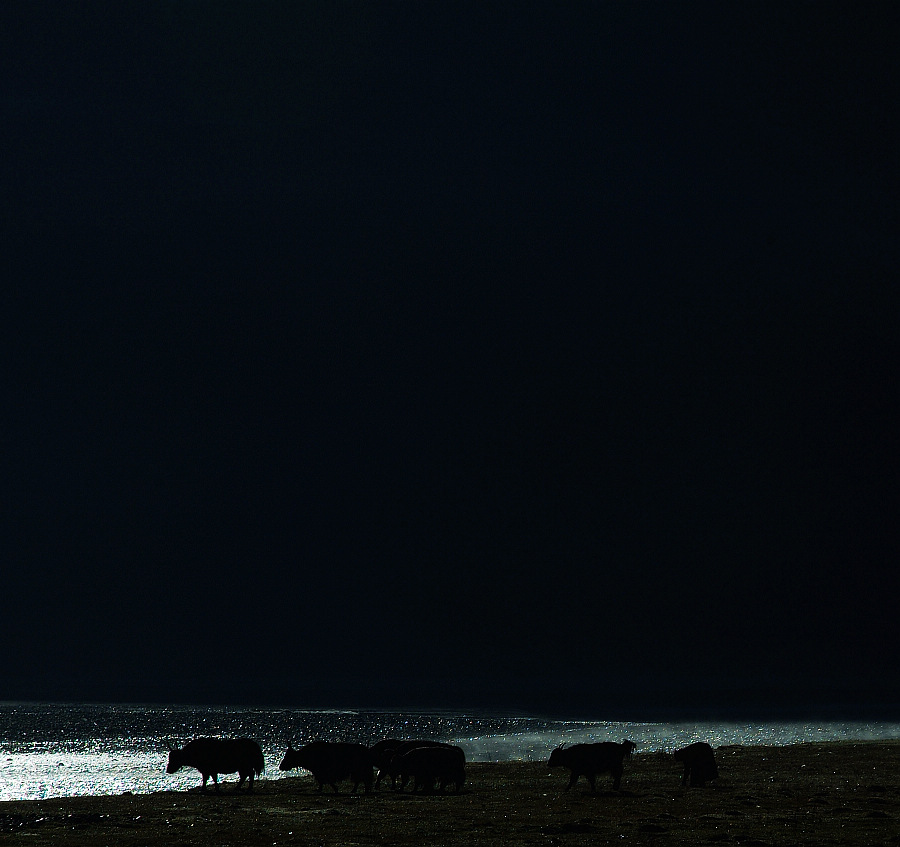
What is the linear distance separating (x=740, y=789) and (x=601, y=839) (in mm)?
13684

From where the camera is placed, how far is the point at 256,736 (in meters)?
124

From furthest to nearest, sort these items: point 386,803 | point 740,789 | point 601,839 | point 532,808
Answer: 1. point 740,789
2. point 386,803
3. point 532,808
4. point 601,839

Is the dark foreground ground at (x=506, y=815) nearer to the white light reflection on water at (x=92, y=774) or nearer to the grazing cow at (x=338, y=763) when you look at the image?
the grazing cow at (x=338, y=763)

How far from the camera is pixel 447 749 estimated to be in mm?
38594

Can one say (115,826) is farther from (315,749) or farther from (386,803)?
(315,749)

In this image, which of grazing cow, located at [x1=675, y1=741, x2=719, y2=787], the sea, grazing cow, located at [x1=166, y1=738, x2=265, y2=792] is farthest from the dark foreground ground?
the sea

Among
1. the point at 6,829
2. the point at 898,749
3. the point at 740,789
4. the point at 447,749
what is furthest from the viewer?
the point at 898,749

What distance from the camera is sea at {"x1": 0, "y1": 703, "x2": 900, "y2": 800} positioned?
71400mm

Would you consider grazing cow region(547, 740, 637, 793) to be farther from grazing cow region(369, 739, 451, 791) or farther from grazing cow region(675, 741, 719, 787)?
grazing cow region(369, 739, 451, 791)

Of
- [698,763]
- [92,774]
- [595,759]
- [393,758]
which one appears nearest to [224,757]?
[393,758]

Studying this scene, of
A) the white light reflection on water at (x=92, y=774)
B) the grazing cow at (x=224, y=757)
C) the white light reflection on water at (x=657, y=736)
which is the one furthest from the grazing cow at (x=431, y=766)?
the white light reflection on water at (x=657, y=736)

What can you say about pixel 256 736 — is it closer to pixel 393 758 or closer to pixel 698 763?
pixel 393 758

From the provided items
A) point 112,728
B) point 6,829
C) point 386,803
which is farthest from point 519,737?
point 6,829

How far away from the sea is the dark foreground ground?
74.0ft
